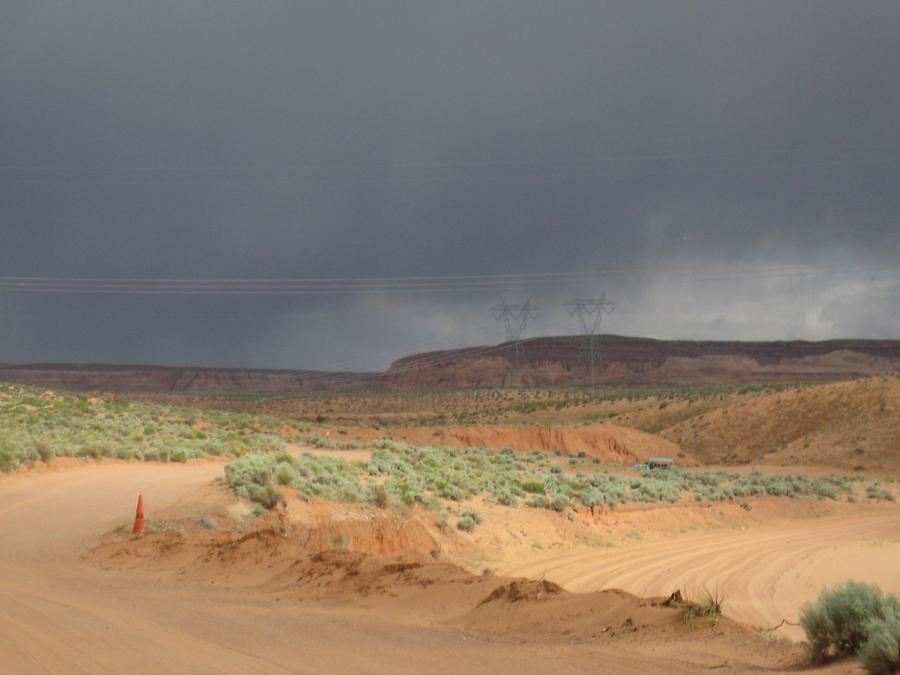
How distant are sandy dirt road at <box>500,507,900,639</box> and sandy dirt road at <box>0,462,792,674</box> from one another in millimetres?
5257

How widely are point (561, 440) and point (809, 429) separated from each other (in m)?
18.5

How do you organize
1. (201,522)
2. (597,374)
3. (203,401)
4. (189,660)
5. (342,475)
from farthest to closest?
1. (597,374)
2. (203,401)
3. (342,475)
4. (201,522)
5. (189,660)

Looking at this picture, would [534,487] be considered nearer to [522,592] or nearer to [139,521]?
[139,521]

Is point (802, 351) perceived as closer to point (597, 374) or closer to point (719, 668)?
point (597, 374)

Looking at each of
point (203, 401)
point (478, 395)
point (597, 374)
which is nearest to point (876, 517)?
point (478, 395)

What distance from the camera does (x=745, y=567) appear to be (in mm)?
18500

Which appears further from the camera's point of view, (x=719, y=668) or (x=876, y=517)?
(x=876, y=517)

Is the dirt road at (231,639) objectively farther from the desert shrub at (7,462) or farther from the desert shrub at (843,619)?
the desert shrub at (7,462)

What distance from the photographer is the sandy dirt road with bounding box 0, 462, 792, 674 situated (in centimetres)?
799

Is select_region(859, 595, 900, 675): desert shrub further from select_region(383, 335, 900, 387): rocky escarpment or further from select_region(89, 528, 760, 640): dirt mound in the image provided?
select_region(383, 335, 900, 387): rocky escarpment

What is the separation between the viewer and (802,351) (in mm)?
179125

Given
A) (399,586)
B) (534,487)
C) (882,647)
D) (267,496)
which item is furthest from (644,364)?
(882,647)

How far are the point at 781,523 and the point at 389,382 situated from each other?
16794cm

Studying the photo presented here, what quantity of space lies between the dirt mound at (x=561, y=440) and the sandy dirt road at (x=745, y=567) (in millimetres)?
31314
